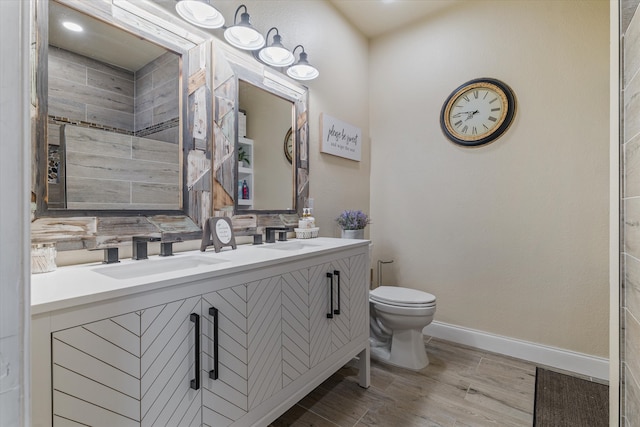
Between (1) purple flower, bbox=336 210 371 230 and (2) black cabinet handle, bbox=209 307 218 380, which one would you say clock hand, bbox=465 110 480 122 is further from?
(2) black cabinet handle, bbox=209 307 218 380

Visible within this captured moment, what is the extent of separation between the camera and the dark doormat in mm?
1571

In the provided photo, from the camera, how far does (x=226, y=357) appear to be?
106 cm

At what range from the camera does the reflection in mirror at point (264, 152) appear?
1.78 m

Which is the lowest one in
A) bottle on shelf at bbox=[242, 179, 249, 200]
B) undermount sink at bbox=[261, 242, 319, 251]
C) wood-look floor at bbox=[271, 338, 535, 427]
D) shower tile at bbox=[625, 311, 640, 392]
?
wood-look floor at bbox=[271, 338, 535, 427]

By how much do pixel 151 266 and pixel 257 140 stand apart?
0.97 meters

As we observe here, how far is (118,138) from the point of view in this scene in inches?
49.9

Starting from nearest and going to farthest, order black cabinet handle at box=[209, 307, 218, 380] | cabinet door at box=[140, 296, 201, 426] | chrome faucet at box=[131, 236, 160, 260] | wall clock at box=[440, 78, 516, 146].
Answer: cabinet door at box=[140, 296, 201, 426], black cabinet handle at box=[209, 307, 218, 380], chrome faucet at box=[131, 236, 160, 260], wall clock at box=[440, 78, 516, 146]

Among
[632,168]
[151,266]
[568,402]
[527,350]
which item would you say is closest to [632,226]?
[632,168]

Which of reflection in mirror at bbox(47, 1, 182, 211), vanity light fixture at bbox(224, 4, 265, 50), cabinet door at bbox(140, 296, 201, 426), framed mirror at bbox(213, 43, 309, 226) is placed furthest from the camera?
framed mirror at bbox(213, 43, 309, 226)

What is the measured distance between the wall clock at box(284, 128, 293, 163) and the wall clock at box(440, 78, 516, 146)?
131cm

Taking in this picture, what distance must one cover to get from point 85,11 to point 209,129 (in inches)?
24.5

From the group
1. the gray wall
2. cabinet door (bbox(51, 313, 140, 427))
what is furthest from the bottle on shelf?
the gray wall

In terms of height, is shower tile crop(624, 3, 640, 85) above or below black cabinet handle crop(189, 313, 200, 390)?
above

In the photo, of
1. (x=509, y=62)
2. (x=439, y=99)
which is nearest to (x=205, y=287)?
(x=439, y=99)
